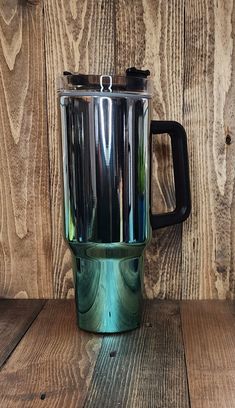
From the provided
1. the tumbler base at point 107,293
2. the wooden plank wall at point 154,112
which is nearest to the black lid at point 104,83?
the wooden plank wall at point 154,112

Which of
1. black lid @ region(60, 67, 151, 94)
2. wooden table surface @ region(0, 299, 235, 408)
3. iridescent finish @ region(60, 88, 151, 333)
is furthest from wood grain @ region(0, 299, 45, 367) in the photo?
black lid @ region(60, 67, 151, 94)

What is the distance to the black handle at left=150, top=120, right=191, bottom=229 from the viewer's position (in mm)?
667

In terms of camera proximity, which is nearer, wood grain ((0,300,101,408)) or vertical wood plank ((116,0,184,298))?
wood grain ((0,300,101,408))

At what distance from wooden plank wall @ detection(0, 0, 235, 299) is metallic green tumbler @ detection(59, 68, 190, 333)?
122 mm

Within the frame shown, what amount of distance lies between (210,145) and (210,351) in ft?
1.08

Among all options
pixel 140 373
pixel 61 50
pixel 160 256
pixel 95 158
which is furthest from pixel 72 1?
pixel 140 373

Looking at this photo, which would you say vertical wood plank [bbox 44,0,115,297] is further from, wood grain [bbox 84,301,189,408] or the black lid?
wood grain [bbox 84,301,189,408]

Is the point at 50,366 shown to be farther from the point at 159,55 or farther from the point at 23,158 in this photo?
the point at 159,55

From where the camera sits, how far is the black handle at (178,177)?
0.67 metres

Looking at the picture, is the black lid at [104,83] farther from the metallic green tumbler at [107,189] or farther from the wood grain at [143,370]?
the wood grain at [143,370]

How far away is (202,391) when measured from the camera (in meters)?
0.49

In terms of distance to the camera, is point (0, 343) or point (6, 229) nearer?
point (0, 343)

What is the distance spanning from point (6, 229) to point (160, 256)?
0.28 m

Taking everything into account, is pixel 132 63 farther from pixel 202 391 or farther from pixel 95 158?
pixel 202 391
